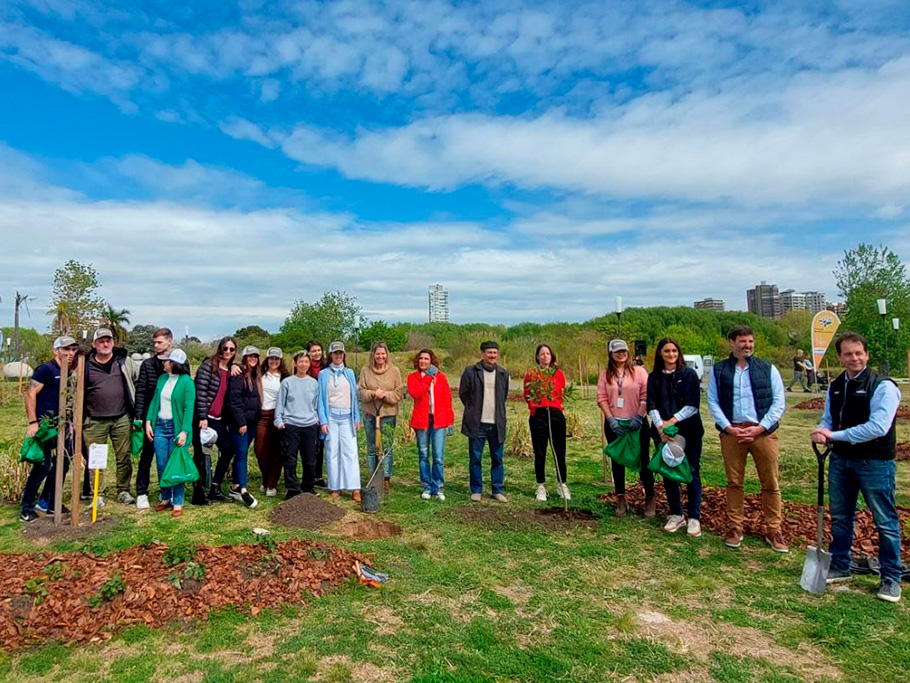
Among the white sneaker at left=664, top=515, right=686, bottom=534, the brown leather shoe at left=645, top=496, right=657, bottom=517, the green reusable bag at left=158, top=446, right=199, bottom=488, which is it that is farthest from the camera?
the brown leather shoe at left=645, top=496, right=657, bottom=517

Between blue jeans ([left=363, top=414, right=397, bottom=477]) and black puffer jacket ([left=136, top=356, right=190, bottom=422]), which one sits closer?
black puffer jacket ([left=136, top=356, right=190, bottom=422])

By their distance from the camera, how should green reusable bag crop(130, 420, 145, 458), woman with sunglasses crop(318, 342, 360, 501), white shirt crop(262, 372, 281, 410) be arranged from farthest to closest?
1. white shirt crop(262, 372, 281, 410)
2. woman with sunglasses crop(318, 342, 360, 501)
3. green reusable bag crop(130, 420, 145, 458)

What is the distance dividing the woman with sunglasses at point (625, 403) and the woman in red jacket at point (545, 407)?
55 centimetres

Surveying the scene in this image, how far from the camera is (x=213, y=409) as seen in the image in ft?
20.8

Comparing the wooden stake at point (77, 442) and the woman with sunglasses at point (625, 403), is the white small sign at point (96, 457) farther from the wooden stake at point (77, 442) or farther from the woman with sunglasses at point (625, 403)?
the woman with sunglasses at point (625, 403)

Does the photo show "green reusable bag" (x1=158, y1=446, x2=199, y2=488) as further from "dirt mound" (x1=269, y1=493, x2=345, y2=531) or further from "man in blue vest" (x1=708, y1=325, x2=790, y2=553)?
"man in blue vest" (x1=708, y1=325, x2=790, y2=553)

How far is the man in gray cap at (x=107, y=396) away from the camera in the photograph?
6.03 meters

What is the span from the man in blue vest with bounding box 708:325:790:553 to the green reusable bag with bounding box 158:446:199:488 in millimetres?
4988

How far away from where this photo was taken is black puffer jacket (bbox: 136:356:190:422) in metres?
6.18

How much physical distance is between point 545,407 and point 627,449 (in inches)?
42.0

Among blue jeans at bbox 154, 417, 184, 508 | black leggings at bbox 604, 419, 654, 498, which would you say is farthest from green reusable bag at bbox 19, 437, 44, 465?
black leggings at bbox 604, 419, 654, 498

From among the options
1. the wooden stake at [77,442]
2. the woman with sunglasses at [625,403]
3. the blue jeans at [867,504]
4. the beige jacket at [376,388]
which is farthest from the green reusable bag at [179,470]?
the blue jeans at [867,504]

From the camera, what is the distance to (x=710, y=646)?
3375 millimetres

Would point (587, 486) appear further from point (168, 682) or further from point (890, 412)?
point (168, 682)
